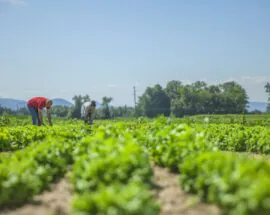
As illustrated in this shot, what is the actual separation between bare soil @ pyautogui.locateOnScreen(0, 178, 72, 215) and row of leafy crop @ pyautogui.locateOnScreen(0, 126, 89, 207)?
0.42 feet

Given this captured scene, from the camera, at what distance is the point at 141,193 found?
4102 millimetres

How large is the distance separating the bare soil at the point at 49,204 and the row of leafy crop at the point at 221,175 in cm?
157

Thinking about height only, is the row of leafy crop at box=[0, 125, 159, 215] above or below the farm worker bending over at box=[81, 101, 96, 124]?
below

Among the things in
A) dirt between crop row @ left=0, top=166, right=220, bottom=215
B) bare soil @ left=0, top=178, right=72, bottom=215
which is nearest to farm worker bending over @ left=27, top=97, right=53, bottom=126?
dirt between crop row @ left=0, top=166, right=220, bottom=215

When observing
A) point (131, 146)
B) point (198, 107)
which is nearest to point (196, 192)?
point (131, 146)

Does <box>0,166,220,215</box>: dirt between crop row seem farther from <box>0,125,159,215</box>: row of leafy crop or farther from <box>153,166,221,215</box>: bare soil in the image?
<box>0,125,159,215</box>: row of leafy crop

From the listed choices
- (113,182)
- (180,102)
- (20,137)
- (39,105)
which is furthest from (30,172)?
(180,102)

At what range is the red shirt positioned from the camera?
16375 mm

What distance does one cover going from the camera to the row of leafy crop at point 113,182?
3955 mm

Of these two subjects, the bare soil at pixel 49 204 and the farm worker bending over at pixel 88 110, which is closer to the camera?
the bare soil at pixel 49 204

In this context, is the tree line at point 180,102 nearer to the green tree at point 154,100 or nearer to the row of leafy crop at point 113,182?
the green tree at point 154,100

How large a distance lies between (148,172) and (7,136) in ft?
27.5

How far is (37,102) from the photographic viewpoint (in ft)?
54.3

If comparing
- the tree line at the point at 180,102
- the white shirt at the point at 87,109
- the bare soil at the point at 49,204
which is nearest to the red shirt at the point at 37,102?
the white shirt at the point at 87,109
